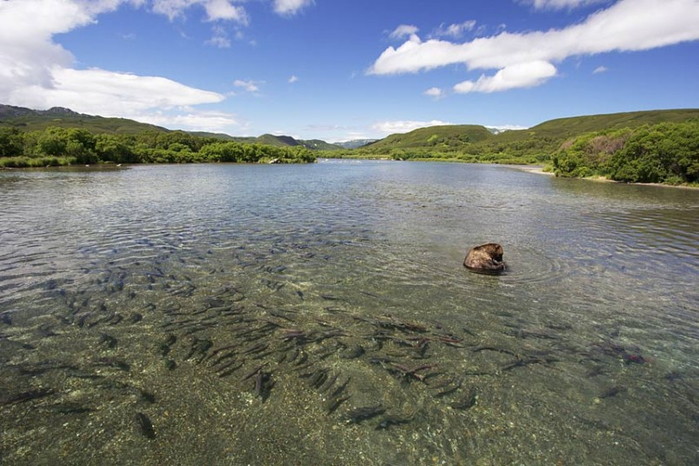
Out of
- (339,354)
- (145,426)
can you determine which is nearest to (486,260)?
(339,354)

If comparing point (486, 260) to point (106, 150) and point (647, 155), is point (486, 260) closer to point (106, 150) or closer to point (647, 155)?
point (647, 155)

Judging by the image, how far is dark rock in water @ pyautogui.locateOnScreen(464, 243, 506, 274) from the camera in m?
14.9

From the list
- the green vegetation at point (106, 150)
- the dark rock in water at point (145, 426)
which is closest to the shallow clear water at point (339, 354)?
the dark rock in water at point (145, 426)

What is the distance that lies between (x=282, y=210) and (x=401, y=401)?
1010 inches

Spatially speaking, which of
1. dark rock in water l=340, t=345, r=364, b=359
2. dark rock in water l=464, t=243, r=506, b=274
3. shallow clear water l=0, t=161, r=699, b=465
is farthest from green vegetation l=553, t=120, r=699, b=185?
dark rock in water l=340, t=345, r=364, b=359

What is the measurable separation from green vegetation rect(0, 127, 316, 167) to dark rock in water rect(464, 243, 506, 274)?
11029 centimetres

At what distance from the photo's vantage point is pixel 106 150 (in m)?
118

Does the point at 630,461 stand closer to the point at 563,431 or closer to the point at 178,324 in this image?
the point at 563,431

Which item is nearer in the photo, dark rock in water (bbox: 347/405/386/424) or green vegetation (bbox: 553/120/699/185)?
dark rock in water (bbox: 347/405/386/424)

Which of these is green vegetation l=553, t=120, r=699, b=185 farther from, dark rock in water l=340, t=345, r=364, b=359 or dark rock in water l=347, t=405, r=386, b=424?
dark rock in water l=347, t=405, r=386, b=424

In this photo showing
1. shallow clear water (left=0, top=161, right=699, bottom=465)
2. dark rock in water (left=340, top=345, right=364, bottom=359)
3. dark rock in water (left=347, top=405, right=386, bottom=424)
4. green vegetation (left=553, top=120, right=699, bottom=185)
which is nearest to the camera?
shallow clear water (left=0, top=161, right=699, bottom=465)

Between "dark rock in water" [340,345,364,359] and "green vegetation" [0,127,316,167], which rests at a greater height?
"green vegetation" [0,127,316,167]

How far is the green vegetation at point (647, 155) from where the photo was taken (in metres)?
57.3

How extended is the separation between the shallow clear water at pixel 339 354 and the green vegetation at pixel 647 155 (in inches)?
2263
